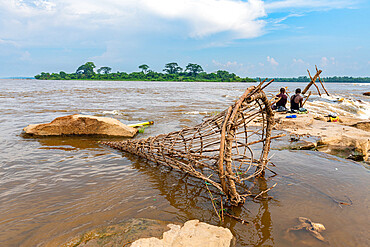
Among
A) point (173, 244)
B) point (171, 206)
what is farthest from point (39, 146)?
point (173, 244)

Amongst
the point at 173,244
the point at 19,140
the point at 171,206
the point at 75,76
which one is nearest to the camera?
the point at 173,244

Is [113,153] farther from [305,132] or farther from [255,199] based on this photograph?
[305,132]

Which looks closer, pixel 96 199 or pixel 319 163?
pixel 96 199

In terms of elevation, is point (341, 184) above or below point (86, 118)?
below

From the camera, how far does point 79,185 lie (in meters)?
3.90

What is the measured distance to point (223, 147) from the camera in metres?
2.64

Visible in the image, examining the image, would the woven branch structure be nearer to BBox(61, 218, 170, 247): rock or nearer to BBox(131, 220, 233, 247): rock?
BBox(131, 220, 233, 247): rock

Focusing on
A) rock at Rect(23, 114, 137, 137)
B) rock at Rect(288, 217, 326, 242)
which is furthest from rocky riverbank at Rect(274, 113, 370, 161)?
rock at Rect(23, 114, 137, 137)

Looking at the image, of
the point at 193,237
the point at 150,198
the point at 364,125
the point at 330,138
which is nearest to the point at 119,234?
the point at 193,237

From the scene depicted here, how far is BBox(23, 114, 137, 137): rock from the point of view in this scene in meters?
6.92

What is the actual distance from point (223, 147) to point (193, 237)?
106 cm

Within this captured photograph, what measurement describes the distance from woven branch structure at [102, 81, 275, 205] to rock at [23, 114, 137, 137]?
1336mm

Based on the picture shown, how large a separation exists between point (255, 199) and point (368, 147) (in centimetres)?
400

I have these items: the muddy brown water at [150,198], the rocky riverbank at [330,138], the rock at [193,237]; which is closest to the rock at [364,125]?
the rocky riverbank at [330,138]
